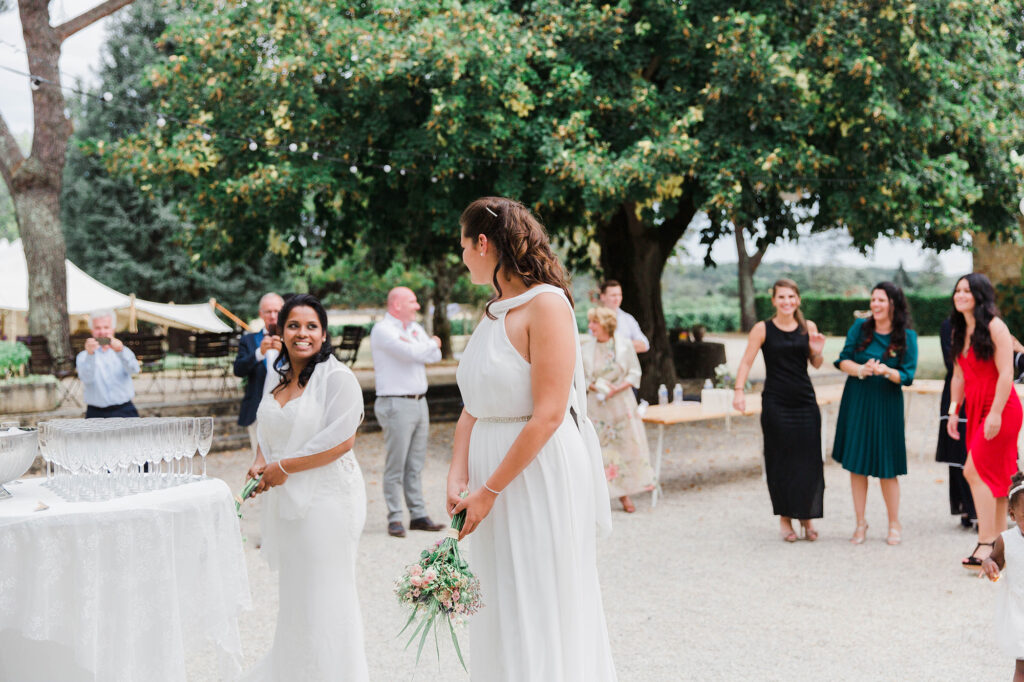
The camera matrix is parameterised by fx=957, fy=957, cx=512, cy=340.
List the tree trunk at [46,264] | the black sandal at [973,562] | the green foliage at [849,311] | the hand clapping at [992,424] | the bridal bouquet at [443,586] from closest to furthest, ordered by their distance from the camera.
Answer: the bridal bouquet at [443,586], the hand clapping at [992,424], the black sandal at [973,562], the tree trunk at [46,264], the green foliage at [849,311]

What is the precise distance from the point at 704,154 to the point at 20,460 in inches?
401

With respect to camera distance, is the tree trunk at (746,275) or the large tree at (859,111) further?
the tree trunk at (746,275)

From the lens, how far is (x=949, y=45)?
12.8m

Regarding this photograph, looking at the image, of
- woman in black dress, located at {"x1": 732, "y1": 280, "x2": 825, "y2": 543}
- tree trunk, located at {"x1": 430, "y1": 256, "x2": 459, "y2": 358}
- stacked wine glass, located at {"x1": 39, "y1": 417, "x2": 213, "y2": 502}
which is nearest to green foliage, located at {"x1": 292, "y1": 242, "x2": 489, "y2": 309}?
tree trunk, located at {"x1": 430, "y1": 256, "x2": 459, "y2": 358}

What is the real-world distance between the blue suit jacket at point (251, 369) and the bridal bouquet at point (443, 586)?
5.18 metres

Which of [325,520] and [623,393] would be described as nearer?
[325,520]

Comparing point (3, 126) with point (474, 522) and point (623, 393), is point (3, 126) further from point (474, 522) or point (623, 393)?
point (474, 522)

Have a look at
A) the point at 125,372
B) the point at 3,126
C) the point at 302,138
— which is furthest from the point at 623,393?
the point at 3,126

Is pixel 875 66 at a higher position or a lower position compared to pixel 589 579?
higher

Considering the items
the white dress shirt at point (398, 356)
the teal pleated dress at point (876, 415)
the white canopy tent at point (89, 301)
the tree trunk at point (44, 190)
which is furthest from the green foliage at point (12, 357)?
the teal pleated dress at point (876, 415)

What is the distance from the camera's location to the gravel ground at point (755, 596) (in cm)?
477

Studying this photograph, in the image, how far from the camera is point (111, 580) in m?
3.24

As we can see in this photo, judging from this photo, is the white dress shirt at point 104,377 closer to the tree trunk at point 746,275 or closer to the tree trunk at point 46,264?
the tree trunk at point 46,264

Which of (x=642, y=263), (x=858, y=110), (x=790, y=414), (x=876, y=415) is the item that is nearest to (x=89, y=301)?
(x=642, y=263)
